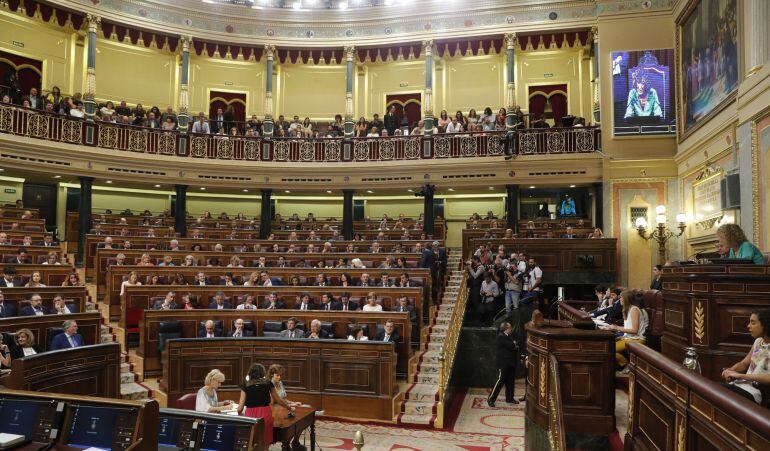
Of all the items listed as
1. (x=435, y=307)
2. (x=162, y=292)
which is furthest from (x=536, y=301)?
(x=162, y=292)

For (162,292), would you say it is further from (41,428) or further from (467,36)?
(467,36)

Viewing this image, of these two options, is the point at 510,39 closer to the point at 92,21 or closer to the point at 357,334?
the point at 357,334

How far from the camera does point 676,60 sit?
14188mm

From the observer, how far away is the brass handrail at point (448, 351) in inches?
327

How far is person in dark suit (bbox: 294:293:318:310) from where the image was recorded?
34.3ft

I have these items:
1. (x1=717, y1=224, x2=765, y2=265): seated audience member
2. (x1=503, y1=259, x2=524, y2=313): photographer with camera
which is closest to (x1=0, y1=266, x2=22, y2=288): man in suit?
(x1=503, y1=259, x2=524, y2=313): photographer with camera

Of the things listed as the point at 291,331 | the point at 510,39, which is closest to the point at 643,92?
the point at 510,39

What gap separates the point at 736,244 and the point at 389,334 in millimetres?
4927

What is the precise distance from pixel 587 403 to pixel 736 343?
4.04 feet

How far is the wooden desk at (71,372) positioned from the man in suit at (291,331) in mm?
3234

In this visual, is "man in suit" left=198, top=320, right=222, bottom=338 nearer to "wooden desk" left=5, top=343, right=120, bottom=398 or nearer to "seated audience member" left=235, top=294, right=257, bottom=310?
"seated audience member" left=235, top=294, right=257, bottom=310

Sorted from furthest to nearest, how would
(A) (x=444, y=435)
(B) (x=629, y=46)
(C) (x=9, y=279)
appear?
(B) (x=629, y=46), (C) (x=9, y=279), (A) (x=444, y=435)

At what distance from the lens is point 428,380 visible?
958 cm

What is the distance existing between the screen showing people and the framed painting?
1.47 ft
